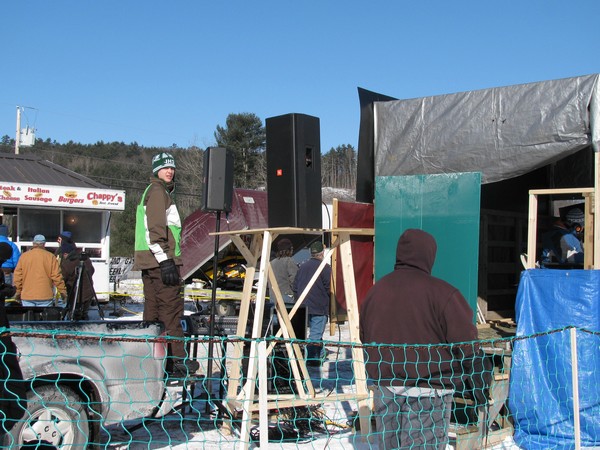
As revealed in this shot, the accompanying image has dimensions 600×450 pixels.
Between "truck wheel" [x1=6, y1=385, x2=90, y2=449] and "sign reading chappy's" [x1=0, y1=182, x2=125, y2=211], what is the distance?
452 inches

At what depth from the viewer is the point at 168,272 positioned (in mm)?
5785

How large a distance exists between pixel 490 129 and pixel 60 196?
1096 centimetres

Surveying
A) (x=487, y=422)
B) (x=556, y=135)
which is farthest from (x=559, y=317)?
(x=556, y=135)

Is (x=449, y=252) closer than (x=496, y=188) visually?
Yes

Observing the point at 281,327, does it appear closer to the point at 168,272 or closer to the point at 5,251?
the point at 168,272

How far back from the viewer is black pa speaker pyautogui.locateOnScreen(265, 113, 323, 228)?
564 cm

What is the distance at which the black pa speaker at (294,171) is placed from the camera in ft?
18.5

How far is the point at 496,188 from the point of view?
9.70 metres

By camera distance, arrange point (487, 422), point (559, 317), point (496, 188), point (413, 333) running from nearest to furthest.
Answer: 1. point (413, 333)
2. point (487, 422)
3. point (559, 317)
4. point (496, 188)

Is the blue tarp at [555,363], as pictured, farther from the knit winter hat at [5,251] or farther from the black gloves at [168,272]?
the knit winter hat at [5,251]

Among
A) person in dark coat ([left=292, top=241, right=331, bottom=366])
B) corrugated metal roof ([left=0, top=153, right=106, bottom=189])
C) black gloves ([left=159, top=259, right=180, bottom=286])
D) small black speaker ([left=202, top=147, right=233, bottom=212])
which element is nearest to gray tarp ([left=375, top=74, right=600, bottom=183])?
person in dark coat ([left=292, top=241, right=331, bottom=366])

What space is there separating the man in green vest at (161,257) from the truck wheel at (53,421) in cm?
126

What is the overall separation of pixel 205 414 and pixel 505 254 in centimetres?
553

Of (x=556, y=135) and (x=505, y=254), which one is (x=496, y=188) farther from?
(x=556, y=135)
